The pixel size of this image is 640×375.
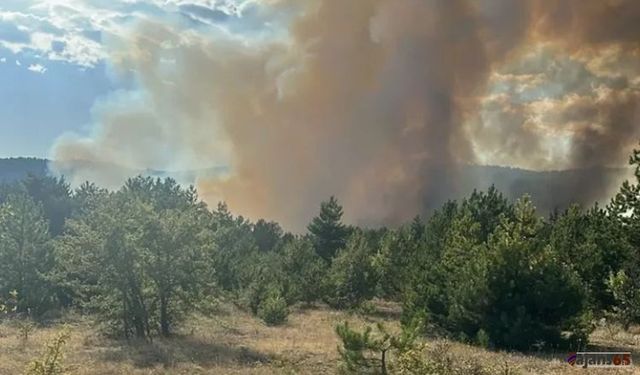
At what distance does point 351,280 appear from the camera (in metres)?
47.0

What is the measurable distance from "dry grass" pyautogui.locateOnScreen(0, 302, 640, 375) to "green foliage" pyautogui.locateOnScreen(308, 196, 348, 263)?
35.7 metres

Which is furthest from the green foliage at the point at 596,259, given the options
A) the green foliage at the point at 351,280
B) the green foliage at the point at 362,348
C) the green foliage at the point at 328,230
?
the green foliage at the point at 328,230

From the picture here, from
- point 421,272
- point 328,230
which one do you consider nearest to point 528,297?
point 421,272

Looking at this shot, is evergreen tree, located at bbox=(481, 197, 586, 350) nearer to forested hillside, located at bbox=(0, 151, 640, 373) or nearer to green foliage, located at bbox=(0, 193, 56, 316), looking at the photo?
forested hillside, located at bbox=(0, 151, 640, 373)

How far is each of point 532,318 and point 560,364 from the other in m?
4.62

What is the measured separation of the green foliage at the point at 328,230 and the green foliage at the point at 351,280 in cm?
1911

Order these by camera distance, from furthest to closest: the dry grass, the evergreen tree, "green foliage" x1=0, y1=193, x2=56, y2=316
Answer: "green foliage" x1=0, y1=193, x2=56, y2=316 < the evergreen tree < the dry grass

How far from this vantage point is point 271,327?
3328cm

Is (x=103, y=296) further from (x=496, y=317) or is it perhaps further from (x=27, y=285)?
(x=496, y=317)

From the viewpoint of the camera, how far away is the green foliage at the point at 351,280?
154ft

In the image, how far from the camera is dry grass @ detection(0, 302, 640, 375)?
1931 centimetres

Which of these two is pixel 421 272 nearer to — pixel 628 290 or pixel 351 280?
pixel 628 290

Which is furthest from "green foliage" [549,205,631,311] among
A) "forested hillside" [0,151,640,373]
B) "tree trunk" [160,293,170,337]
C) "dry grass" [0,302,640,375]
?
"tree trunk" [160,293,170,337]

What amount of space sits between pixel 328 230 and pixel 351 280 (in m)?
21.8
